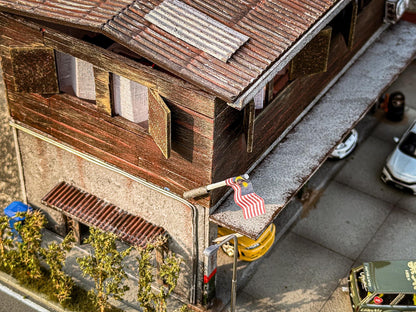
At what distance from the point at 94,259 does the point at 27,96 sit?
543 centimetres

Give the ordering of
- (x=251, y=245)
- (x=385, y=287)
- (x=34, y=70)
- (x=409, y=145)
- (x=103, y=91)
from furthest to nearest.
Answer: (x=409, y=145), (x=251, y=245), (x=385, y=287), (x=34, y=70), (x=103, y=91)

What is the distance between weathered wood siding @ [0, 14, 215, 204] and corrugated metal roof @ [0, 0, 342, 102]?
71 centimetres

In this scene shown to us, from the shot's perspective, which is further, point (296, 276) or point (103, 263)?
point (296, 276)

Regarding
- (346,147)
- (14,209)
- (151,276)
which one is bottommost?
(346,147)

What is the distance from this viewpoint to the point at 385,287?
20109 mm

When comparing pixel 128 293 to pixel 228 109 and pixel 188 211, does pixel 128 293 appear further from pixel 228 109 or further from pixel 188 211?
pixel 228 109

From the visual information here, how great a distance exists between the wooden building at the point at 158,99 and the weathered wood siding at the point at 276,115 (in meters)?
0.06

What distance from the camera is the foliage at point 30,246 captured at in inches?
808

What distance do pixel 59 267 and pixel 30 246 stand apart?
4.10ft

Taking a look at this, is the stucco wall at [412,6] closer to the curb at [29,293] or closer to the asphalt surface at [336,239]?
the asphalt surface at [336,239]

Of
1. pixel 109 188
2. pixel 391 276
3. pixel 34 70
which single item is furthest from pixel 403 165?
pixel 34 70

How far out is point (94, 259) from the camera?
19625 millimetres

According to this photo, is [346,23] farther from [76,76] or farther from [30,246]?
[30,246]

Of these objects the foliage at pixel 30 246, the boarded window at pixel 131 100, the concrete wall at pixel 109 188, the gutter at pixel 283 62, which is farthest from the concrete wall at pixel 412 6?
the foliage at pixel 30 246
